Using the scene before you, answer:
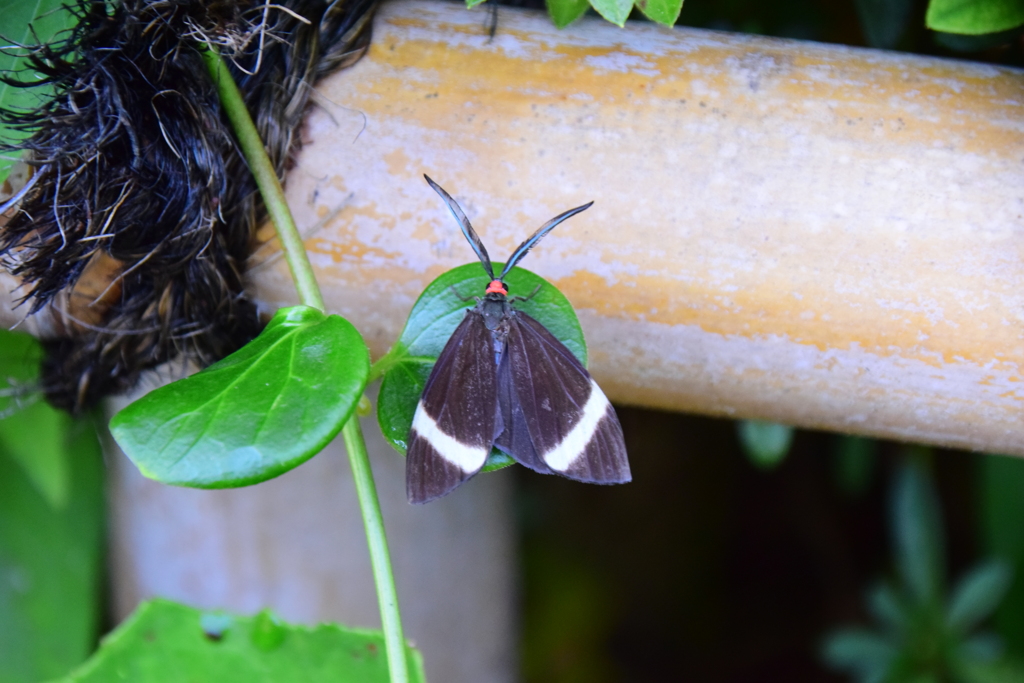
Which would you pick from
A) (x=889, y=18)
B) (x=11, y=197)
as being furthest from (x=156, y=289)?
(x=889, y=18)

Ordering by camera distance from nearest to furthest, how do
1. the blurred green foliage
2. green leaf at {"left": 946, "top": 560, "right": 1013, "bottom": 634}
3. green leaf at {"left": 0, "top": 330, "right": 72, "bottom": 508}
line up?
green leaf at {"left": 0, "top": 330, "right": 72, "bottom": 508}
the blurred green foliage
green leaf at {"left": 946, "top": 560, "right": 1013, "bottom": 634}

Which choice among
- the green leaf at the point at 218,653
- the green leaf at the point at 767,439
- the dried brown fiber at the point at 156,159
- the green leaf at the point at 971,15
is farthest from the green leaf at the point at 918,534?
the dried brown fiber at the point at 156,159

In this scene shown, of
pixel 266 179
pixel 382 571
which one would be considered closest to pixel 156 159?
pixel 266 179

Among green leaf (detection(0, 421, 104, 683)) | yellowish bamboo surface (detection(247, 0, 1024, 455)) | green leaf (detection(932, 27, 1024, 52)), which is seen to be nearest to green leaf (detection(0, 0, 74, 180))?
yellowish bamboo surface (detection(247, 0, 1024, 455))

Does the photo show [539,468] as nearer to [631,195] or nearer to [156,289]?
[631,195]

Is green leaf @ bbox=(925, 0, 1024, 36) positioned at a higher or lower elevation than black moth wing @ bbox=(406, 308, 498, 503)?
higher

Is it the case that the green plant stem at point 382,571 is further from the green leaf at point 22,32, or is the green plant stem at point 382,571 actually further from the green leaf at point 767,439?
the green leaf at point 767,439

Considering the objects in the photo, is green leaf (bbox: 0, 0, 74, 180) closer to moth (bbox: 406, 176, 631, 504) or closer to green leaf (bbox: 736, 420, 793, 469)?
moth (bbox: 406, 176, 631, 504)
